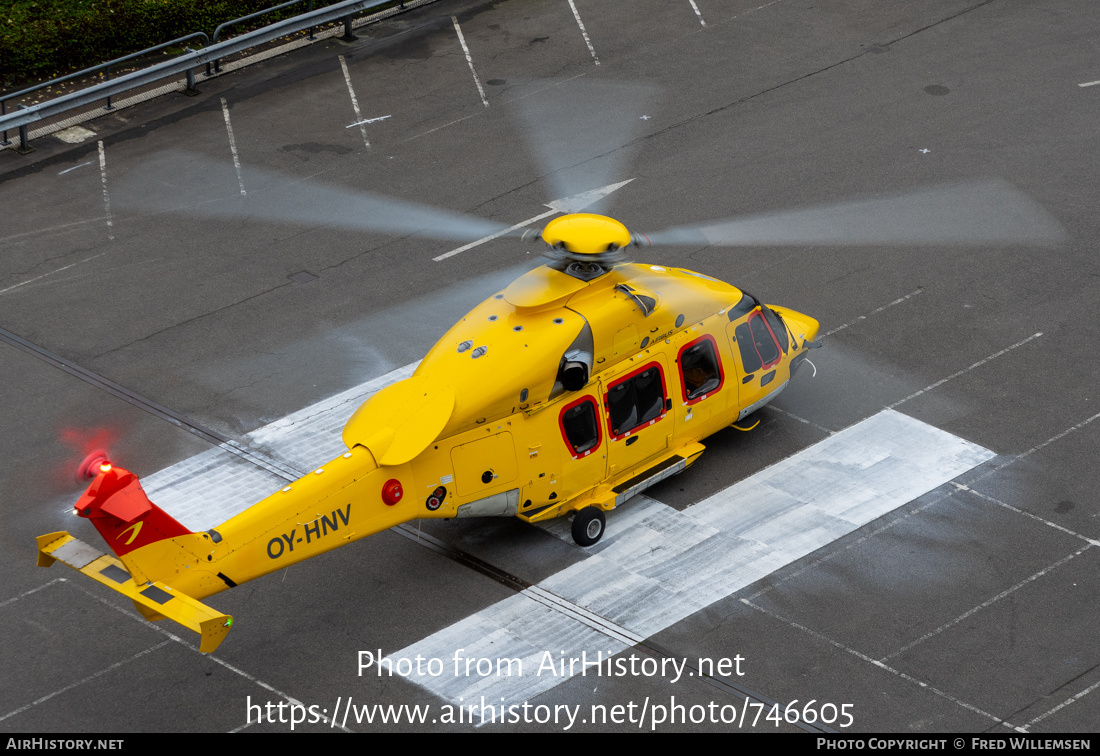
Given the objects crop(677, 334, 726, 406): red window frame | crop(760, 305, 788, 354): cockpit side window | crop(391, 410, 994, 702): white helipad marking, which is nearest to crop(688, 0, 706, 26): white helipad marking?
crop(760, 305, 788, 354): cockpit side window

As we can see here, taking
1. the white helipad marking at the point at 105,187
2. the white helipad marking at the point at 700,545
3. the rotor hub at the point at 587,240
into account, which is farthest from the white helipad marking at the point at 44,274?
the rotor hub at the point at 587,240

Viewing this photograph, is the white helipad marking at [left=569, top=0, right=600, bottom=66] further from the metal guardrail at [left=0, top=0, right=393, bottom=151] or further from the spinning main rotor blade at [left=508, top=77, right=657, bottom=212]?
the metal guardrail at [left=0, top=0, right=393, bottom=151]

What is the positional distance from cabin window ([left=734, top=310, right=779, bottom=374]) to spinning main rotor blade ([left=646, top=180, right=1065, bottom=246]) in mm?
3994

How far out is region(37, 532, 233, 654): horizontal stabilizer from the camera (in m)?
13.5

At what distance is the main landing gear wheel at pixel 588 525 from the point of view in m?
17.4

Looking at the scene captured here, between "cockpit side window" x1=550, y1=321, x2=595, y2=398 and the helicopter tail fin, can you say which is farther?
"cockpit side window" x1=550, y1=321, x2=595, y2=398

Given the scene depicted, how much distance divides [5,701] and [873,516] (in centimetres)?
1097

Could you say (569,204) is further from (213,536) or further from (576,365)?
(213,536)

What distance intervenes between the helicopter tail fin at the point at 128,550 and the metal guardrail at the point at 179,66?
49.0 feet

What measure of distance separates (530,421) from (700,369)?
9.98 ft

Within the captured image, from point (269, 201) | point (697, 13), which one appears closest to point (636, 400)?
point (269, 201)

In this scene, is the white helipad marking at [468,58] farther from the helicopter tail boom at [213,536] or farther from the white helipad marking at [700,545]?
the helicopter tail boom at [213,536]
